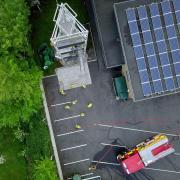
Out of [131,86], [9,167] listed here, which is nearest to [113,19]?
[131,86]

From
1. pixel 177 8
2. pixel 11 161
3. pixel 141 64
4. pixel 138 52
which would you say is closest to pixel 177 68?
pixel 141 64

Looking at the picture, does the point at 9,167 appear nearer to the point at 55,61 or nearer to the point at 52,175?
the point at 52,175

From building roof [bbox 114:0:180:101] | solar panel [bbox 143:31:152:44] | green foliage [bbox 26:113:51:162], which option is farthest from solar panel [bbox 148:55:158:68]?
green foliage [bbox 26:113:51:162]

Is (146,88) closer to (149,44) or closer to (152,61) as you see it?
(152,61)

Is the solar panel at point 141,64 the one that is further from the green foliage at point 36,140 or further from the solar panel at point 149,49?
the green foliage at point 36,140

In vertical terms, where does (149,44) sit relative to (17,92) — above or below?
above

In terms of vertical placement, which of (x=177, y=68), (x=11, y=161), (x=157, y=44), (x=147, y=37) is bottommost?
(x=11, y=161)

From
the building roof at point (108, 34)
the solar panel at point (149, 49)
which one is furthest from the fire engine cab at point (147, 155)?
the solar panel at point (149, 49)

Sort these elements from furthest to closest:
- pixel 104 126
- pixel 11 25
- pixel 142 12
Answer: pixel 104 126 → pixel 142 12 → pixel 11 25
